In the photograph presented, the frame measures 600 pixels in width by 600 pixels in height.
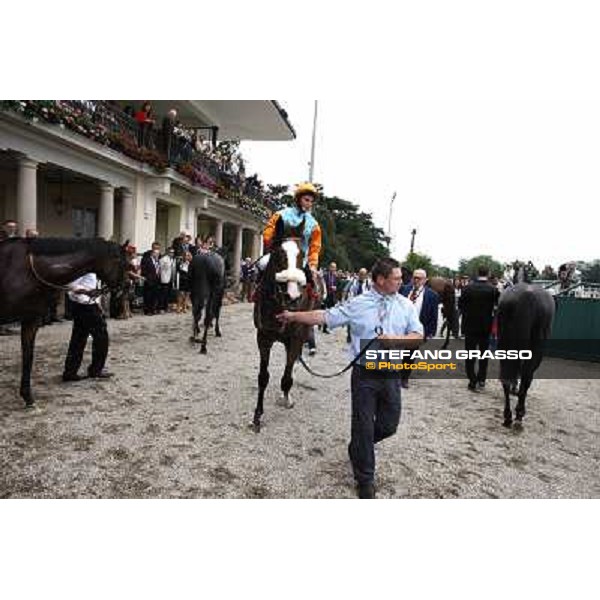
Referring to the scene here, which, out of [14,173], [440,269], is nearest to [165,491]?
[440,269]

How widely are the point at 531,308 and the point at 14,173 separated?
45.2 feet

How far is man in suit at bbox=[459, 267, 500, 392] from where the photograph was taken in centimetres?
600

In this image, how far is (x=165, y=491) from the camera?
127 inches

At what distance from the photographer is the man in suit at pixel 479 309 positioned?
236 inches

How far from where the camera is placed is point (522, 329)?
497 cm

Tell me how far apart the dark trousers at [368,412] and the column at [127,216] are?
11.8 meters

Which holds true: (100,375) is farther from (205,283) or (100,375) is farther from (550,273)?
(550,273)

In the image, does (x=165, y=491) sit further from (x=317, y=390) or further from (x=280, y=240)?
(x=317, y=390)

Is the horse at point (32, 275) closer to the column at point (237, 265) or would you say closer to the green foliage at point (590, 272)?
the green foliage at point (590, 272)

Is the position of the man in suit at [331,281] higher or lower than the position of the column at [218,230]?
lower

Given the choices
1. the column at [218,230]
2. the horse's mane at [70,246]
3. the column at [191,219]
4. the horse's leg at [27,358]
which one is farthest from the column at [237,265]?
the horse's leg at [27,358]

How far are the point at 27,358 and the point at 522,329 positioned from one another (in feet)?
17.2

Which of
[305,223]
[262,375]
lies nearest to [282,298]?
[305,223]

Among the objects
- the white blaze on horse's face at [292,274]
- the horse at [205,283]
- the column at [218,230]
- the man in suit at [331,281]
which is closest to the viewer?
the white blaze on horse's face at [292,274]
